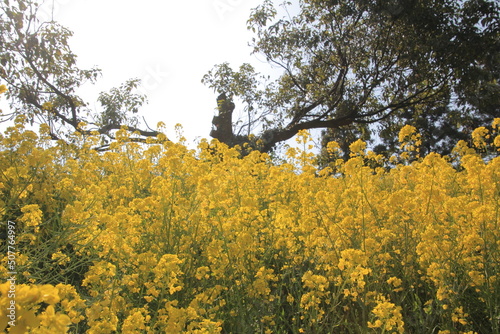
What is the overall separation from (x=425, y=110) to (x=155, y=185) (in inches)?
394

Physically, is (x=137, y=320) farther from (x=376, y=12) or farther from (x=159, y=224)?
(x=376, y=12)

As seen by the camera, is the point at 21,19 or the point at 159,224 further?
the point at 21,19

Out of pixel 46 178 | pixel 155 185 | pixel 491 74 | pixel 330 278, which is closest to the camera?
pixel 330 278

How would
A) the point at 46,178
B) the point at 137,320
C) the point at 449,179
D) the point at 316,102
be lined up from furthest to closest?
1. the point at 316,102
2. the point at 449,179
3. the point at 46,178
4. the point at 137,320

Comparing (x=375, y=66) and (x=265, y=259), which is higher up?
(x=375, y=66)

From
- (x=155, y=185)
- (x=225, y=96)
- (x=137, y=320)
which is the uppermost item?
(x=225, y=96)

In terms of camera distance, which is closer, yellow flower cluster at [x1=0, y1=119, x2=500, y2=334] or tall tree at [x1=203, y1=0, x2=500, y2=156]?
yellow flower cluster at [x1=0, y1=119, x2=500, y2=334]

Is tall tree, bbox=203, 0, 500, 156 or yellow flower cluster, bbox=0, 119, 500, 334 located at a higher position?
tall tree, bbox=203, 0, 500, 156

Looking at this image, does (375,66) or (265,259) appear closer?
(265,259)

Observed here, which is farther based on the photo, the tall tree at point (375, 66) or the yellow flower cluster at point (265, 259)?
the tall tree at point (375, 66)

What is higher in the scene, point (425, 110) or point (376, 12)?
point (376, 12)

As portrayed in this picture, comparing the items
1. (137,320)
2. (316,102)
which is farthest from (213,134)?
(137,320)

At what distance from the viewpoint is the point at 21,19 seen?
342 inches

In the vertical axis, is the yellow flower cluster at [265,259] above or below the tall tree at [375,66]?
below
